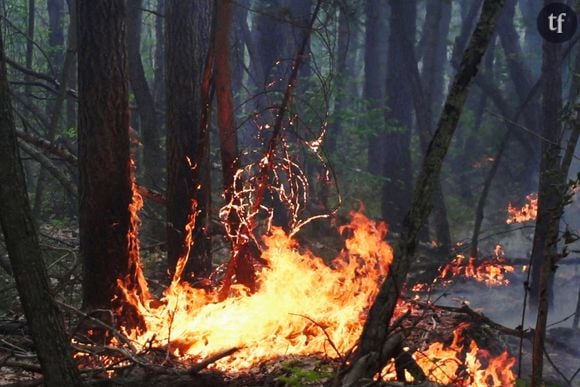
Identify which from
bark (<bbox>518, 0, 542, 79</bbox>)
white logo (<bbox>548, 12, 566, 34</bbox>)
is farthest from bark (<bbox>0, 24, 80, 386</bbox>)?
bark (<bbox>518, 0, 542, 79</bbox>)

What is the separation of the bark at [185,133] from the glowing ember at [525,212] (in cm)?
1233

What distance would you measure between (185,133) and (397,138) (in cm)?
1096

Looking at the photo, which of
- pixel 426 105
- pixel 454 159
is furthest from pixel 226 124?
pixel 454 159

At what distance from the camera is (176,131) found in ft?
26.3

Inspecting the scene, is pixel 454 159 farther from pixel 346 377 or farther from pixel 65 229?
pixel 346 377

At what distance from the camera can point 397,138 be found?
18016mm

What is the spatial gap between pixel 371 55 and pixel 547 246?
16.8 metres

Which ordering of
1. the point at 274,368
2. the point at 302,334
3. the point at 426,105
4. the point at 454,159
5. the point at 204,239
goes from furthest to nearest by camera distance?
the point at 454,159, the point at 426,105, the point at 204,239, the point at 302,334, the point at 274,368

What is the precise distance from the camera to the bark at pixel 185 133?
7941 millimetres

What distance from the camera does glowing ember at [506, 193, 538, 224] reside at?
18.2 meters

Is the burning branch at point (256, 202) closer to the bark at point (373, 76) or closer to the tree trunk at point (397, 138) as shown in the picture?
the tree trunk at point (397, 138)

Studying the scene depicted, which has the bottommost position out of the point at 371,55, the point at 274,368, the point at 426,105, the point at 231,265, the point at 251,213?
the point at 274,368

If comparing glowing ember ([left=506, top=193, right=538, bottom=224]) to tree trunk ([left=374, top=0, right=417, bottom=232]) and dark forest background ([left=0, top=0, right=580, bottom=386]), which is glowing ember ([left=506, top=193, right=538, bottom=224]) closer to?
dark forest background ([left=0, top=0, right=580, bottom=386])

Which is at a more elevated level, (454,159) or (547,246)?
(454,159)
